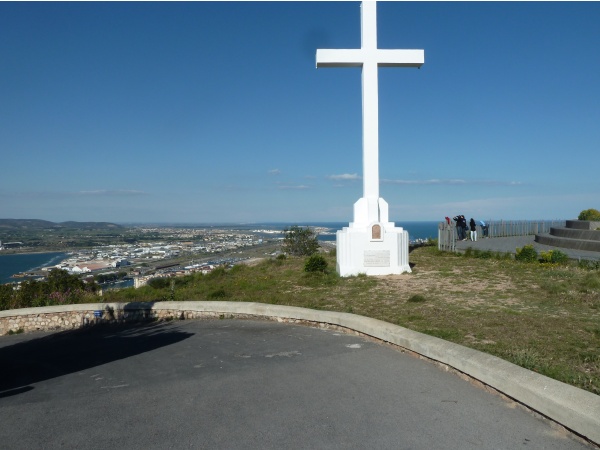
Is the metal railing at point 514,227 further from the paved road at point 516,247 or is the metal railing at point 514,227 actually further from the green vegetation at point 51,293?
the green vegetation at point 51,293

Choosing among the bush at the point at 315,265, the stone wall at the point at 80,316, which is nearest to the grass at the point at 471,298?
the bush at the point at 315,265

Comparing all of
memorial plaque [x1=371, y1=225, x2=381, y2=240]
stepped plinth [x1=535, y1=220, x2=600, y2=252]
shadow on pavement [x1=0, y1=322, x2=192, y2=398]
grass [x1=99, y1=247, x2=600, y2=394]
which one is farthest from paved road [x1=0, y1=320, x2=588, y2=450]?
stepped plinth [x1=535, y1=220, x2=600, y2=252]

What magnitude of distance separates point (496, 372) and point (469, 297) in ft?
16.4

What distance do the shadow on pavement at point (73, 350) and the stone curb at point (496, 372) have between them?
1.99m

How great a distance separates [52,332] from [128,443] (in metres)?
7.98

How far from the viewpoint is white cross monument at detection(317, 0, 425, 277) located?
12.6 metres

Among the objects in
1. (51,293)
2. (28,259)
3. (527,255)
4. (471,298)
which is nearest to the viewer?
(471,298)

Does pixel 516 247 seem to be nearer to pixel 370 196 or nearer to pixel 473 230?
pixel 473 230

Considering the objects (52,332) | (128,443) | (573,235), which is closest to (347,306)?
(128,443)

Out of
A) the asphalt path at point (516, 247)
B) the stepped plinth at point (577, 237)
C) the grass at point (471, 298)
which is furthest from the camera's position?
the stepped plinth at point (577, 237)

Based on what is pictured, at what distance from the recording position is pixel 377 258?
12.6 metres

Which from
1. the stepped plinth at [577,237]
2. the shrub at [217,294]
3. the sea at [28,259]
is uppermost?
the stepped plinth at [577,237]

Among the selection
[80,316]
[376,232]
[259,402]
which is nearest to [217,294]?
[80,316]

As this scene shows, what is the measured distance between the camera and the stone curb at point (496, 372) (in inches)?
130
